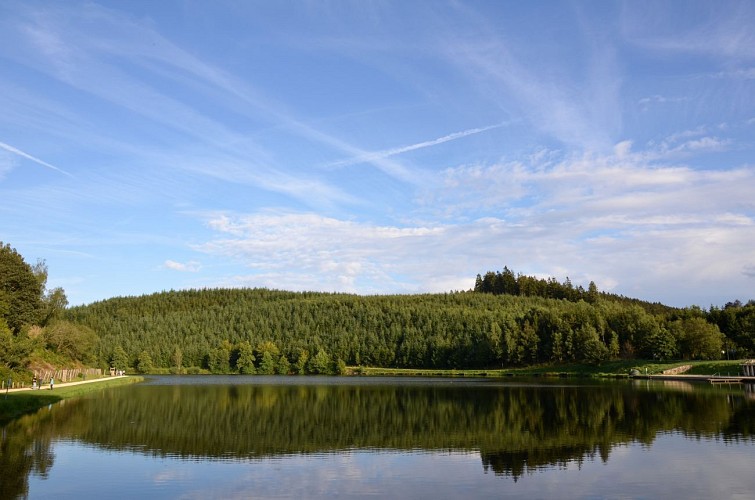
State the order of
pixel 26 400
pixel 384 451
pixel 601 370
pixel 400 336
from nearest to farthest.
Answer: pixel 384 451 → pixel 26 400 → pixel 601 370 → pixel 400 336

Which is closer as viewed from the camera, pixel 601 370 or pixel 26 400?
pixel 26 400

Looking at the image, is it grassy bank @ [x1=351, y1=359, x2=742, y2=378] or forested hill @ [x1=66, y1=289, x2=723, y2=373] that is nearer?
grassy bank @ [x1=351, y1=359, x2=742, y2=378]

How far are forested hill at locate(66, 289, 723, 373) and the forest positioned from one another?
0.93ft

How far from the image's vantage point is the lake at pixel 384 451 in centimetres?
2177

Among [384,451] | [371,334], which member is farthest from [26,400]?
[371,334]

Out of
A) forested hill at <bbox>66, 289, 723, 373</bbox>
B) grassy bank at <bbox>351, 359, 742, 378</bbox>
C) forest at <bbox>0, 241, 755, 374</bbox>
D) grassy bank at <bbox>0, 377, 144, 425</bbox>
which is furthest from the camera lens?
forested hill at <bbox>66, 289, 723, 373</bbox>

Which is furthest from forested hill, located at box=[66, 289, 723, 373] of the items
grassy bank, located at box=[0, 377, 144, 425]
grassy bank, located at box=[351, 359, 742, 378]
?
grassy bank, located at box=[0, 377, 144, 425]

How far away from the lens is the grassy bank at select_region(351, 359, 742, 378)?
305ft

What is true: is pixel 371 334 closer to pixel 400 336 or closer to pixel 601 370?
pixel 400 336

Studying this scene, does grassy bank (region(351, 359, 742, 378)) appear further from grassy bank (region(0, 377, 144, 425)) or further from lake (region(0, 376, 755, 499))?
grassy bank (region(0, 377, 144, 425))

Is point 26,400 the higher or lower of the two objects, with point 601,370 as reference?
lower

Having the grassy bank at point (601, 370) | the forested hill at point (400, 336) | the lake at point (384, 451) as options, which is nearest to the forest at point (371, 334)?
the forested hill at point (400, 336)

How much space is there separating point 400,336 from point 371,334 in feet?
24.4

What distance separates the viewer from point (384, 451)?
29.9 metres
